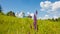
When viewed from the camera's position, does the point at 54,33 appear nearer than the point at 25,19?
Yes

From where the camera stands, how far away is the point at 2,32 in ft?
17.9

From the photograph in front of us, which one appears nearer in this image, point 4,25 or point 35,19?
point 35,19

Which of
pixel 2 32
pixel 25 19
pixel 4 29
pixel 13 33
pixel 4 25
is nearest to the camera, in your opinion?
pixel 13 33

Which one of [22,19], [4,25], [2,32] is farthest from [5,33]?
[22,19]

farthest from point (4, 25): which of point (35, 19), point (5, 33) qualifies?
point (35, 19)

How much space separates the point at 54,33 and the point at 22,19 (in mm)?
2106

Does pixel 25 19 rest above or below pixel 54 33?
above

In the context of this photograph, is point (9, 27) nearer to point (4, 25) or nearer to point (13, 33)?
point (4, 25)

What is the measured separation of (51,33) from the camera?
6043 mm

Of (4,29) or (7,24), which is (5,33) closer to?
(4,29)

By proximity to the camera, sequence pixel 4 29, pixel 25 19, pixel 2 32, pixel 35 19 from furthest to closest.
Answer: pixel 25 19, pixel 4 29, pixel 2 32, pixel 35 19

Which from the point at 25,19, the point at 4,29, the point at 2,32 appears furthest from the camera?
the point at 25,19

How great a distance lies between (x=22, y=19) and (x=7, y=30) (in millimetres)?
2021

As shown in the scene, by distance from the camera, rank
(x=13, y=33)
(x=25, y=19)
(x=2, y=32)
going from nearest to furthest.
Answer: (x=13, y=33) → (x=2, y=32) → (x=25, y=19)
